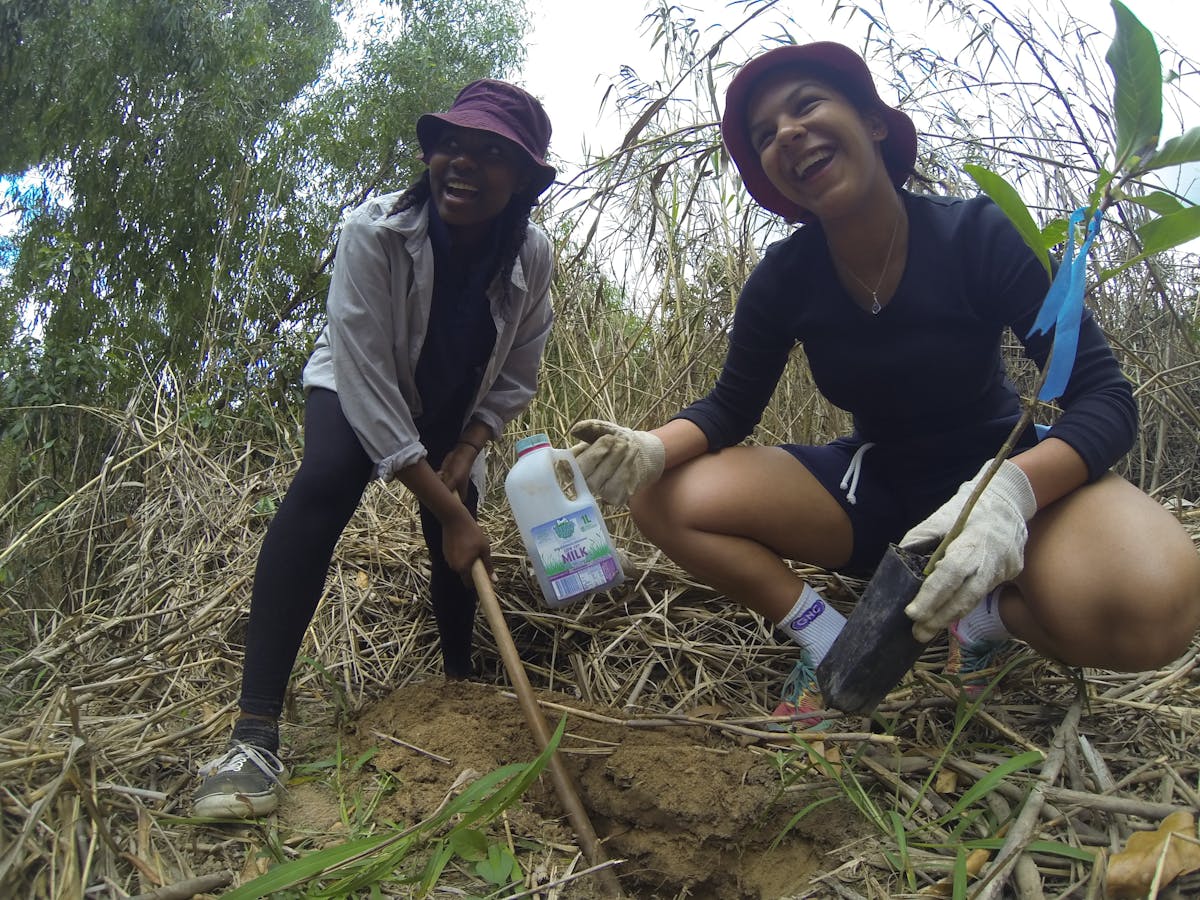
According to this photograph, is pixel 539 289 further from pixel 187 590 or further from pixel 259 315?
pixel 259 315

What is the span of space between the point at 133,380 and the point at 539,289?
3673mm

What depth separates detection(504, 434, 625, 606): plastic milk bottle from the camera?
1.68 metres

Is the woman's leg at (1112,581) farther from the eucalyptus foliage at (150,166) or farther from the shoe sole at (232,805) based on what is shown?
the eucalyptus foliage at (150,166)

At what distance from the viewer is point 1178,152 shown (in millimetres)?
919

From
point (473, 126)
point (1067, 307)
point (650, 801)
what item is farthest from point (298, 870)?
point (473, 126)

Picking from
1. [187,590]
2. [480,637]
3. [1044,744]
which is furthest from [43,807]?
[1044,744]

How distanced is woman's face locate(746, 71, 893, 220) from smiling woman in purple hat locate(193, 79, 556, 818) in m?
0.49

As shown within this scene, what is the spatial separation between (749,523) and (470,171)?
0.96 meters

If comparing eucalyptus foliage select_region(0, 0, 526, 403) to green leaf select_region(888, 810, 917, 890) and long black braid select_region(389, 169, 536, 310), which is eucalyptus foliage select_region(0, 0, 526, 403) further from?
green leaf select_region(888, 810, 917, 890)

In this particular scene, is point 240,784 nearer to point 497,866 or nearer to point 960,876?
point 497,866

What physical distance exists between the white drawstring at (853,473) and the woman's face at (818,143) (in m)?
0.55

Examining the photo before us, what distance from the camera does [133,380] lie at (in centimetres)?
453

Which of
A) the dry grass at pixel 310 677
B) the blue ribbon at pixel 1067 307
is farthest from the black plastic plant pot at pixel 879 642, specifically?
the blue ribbon at pixel 1067 307

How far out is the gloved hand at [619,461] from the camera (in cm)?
175
